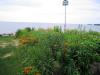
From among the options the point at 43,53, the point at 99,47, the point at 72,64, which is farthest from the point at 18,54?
the point at 99,47

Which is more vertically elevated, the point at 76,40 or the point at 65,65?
the point at 76,40

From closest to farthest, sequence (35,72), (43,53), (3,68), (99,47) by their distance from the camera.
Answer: (35,72) → (43,53) → (3,68) → (99,47)

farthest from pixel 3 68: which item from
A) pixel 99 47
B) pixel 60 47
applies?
pixel 99 47

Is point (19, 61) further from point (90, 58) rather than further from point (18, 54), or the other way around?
point (90, 58)

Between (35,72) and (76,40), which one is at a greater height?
(76,40)

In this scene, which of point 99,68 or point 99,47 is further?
point 99,47

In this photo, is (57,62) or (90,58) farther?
(90,58)

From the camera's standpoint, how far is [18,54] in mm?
10391

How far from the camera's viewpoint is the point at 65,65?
28.3ft

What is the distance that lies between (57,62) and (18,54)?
2.43 meters

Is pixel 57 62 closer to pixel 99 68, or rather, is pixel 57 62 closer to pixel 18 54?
pixel 99 68

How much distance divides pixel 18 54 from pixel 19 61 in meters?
0.72

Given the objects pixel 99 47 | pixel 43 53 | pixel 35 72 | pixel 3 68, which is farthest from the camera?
pixel 99 47

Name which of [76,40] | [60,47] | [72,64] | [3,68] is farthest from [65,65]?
[3,68]
